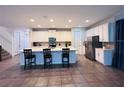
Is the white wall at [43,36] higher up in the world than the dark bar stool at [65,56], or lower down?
higher up

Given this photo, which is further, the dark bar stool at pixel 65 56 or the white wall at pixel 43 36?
the white wall at pixel 43 36

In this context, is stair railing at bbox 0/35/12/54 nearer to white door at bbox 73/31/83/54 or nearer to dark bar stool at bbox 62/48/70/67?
white door at bbox 73/31/83/54

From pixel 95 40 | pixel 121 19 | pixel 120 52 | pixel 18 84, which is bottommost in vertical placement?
pixel 18 84

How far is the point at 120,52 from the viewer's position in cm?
701

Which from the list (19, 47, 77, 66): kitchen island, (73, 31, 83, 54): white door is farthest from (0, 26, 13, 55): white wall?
(73, 31, 83, 54): white door

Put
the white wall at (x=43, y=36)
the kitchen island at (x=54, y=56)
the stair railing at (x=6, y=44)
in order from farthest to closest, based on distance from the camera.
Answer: the white wall at (x=43, y=36) < the stair railing at (x=6, y=44) < the kitchen island at (x=54, y=56)

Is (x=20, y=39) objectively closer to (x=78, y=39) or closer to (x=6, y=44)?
(x=6, y=44)

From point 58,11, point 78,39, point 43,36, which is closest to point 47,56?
point 58,11

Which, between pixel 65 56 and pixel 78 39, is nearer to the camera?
pixel 65 56

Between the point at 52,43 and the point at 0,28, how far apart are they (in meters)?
4.08

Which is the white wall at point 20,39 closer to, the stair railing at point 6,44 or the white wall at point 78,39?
the stair railing at point 6,44

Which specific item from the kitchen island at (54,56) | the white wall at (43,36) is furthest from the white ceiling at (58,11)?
the white wall at (43,36)
